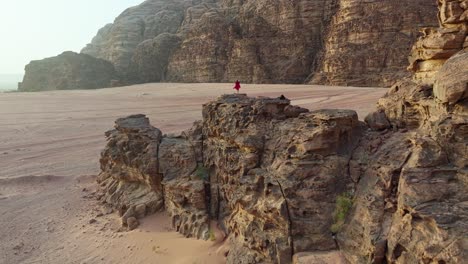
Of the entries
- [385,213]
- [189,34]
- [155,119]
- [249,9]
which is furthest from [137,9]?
[385,213]

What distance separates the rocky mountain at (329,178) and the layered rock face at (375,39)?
20535 millimetres

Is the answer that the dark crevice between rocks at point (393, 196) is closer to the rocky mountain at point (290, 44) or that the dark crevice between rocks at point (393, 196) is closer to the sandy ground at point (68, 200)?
the sandy ground at point (68, 200)

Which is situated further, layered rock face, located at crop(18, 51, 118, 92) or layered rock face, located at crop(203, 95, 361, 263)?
layered rock face, located at crop(18, 51, 118, 92)

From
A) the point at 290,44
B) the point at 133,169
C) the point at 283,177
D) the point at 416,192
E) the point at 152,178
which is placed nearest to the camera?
the point at 416,192

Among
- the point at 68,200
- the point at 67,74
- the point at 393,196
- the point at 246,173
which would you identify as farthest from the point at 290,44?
the point at 393,196

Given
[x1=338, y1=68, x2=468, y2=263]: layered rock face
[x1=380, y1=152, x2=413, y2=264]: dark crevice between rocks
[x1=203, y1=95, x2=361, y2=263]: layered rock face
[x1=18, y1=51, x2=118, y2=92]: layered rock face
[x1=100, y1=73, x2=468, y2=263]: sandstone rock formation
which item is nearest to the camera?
[x1=338, y1=68, x2=468, y2=263]: layered rock face

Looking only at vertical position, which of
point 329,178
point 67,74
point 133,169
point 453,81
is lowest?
point 133,169

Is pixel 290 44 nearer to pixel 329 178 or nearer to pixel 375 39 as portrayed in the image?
pixel 375 39

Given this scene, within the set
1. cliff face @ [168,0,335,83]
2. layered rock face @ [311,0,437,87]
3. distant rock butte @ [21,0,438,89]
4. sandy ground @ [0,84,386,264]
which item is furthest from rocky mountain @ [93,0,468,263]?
cliff face @ [168,0,335,83]

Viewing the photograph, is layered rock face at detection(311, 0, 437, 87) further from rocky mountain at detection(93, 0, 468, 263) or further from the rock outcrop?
the rock outcrop

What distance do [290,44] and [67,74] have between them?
23.1 meters

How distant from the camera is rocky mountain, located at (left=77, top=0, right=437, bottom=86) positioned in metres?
25.8

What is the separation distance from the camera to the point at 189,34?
1417 inches

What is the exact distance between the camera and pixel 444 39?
235 inches
